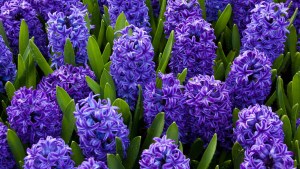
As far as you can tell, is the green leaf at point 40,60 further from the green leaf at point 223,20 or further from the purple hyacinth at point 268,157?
the purple hyacinth at point 268,157

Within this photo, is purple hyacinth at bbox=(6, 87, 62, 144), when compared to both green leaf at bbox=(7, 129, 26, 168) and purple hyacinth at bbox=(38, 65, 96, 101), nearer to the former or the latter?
green leaf at bbox=(7, 129, 26, 168)

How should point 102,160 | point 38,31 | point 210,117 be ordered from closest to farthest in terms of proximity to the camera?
point 102,160, point 210,117, point 38,31

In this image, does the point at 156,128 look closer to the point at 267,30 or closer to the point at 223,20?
the point at 267,30

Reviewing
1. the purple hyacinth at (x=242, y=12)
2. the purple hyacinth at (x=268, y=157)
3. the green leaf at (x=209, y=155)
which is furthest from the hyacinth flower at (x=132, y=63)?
the purple hyacinth at (x=242, y=12)

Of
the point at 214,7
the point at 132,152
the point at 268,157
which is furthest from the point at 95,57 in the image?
the point at 268,157

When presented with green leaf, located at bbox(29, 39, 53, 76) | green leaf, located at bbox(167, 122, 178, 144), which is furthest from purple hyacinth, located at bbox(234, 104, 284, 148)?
green leaf, located at bbox(29, 39, 53, 76)

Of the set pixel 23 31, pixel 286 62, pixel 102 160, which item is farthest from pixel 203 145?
pixel 23 31

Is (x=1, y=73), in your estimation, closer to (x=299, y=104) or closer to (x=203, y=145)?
(x=203, y=145)
